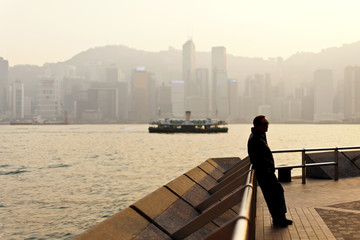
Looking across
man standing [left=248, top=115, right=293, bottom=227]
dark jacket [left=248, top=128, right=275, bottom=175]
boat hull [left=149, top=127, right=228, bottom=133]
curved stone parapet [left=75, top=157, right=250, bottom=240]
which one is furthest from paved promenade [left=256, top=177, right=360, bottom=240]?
boat hull [left=149, top=127, right=228, bottom=133]

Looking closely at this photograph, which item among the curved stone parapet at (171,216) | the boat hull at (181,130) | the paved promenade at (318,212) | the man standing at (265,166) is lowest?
the boat hull at (181,130)

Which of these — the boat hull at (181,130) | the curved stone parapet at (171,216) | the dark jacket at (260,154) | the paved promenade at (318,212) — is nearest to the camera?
the curved stone parapet at (171,216)

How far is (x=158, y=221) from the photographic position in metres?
5.99

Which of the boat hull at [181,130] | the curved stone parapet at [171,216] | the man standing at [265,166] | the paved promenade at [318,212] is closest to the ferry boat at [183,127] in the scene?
the boat hull at [181,130]

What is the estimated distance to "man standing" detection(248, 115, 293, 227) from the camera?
6.76m

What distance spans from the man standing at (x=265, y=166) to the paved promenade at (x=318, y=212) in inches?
16.3

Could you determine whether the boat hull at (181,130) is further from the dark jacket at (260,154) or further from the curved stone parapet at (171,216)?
the dark jacket at (260,154)

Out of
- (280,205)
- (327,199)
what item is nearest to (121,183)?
(327,199)

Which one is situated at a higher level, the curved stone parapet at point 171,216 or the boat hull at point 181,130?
the curved stone parapet at point 171,216

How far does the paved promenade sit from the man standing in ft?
1.36

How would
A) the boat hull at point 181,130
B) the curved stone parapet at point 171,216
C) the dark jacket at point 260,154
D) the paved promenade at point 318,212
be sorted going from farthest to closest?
the boat hull at point 181,130, the dark jacket at point 260,154, the paved promenade at point 318,212, the curved stone parapet at point 171,216

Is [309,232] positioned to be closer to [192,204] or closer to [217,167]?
[192,204]

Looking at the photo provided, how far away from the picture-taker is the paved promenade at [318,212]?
21.4 feet

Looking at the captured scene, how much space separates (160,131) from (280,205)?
160 metres
